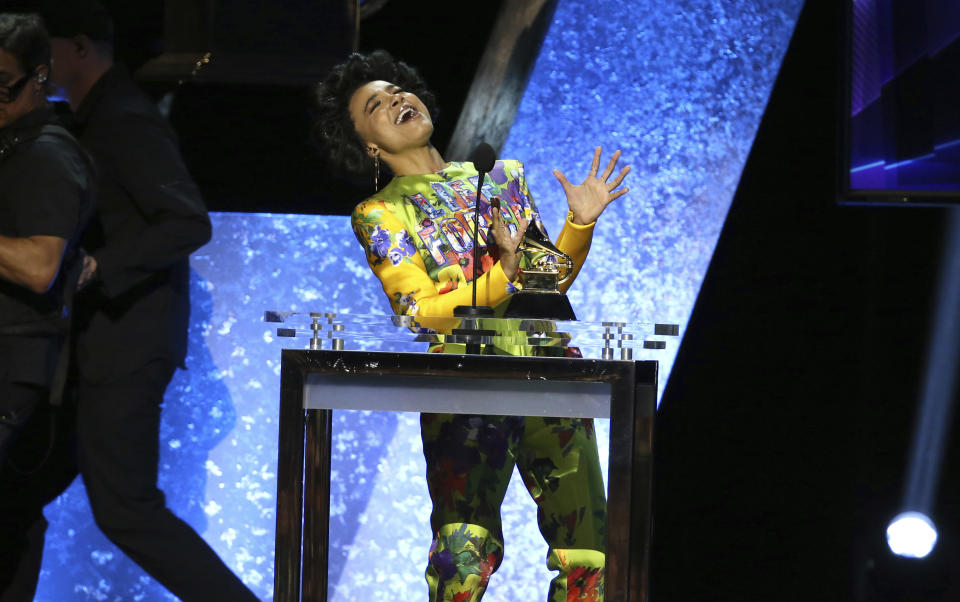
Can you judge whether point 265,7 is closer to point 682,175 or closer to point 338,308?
point 338,308

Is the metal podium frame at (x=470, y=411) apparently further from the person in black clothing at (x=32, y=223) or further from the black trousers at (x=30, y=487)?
the black trousers at (x=30, y=487)

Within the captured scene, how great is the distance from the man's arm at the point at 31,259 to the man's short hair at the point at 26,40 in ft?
1.38

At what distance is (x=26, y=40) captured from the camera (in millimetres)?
2404

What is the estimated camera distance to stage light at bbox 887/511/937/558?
9.24ft

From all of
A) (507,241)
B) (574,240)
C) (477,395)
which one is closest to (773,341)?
(574,240)

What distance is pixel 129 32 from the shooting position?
2906 millimetres

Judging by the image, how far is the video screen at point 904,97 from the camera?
2805mm

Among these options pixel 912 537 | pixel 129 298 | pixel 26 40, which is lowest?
pixel 912 537

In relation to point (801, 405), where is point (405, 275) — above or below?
above

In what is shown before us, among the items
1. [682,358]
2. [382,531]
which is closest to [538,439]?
[382,531]

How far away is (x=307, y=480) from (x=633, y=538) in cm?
47

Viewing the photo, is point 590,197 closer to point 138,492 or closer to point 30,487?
point 138,492

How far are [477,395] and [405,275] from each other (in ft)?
1.60

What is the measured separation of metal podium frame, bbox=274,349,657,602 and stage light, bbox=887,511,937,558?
158 cm
